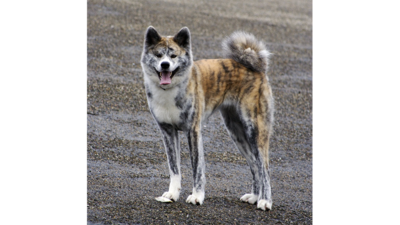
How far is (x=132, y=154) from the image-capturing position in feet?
28.9

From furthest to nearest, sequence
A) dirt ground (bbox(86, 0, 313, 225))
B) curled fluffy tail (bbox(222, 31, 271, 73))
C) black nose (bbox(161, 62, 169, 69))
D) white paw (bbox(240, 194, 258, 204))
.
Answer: curled fluffy tail (bbox(222, 31, 271, 73)) → white paw (bbox(240, 194, 258, 204)) → dirt ground (bbox(86, 0, 313, 225)) → black nose (bbox(161, 62, 169, 69))

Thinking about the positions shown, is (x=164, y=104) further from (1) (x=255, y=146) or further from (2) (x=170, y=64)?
(1) (x=255, y=146)


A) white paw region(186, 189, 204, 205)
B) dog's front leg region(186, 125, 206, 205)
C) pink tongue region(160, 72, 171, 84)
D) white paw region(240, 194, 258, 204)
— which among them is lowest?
white paw region(240, 194, 258, 204)

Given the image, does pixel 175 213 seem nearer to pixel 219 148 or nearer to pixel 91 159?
pixel 91 159

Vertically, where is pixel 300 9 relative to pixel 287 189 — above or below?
above

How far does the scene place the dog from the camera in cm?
664

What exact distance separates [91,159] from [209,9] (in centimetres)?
1329

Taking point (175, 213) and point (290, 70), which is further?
point (290, 70)

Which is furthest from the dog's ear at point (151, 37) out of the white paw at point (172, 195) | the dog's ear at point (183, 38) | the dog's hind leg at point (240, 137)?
the white paw at point (172, 195)

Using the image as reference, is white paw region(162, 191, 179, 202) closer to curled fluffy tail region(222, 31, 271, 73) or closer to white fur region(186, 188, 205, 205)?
white fur region(186, 188, 205, 205)

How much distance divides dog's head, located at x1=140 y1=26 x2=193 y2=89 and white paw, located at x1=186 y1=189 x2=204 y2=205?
4.61ft

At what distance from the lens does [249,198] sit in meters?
7.08

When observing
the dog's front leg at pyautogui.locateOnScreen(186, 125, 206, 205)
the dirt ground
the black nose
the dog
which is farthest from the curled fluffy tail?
the dirt ground

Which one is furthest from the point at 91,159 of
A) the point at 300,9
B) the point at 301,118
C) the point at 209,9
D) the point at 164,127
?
the point at 300,9
